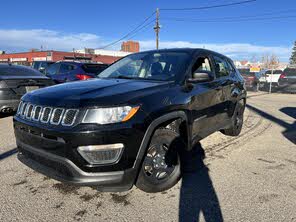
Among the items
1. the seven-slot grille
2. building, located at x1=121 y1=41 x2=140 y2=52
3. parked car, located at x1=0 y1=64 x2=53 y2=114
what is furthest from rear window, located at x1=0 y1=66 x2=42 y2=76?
building, located at x1=121 y1=41 x2=140 y2=52

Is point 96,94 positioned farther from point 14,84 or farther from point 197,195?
point 14,84

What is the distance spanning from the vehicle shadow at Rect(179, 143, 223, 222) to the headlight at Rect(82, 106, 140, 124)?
1.15 m

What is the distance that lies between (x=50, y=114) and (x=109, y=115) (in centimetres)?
63

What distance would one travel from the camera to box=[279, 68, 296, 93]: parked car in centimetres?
1617

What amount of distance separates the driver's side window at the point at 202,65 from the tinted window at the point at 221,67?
0.97 feet

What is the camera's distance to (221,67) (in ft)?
16.2

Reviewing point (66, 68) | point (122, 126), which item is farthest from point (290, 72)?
point (122, 126)

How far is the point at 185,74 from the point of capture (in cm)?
361

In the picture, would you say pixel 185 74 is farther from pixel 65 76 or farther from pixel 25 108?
pixel 65 76

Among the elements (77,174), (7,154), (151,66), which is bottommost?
(7,154)

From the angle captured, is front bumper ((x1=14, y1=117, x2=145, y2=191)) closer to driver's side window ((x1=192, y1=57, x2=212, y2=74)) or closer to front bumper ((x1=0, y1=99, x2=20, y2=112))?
driver's side window ((x1=192, y1=57, x2=212, y2=74))

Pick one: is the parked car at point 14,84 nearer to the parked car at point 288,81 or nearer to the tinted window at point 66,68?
the tinted window at point 66,68

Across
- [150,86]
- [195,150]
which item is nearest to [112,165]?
[150,86]

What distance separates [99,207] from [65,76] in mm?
7682
